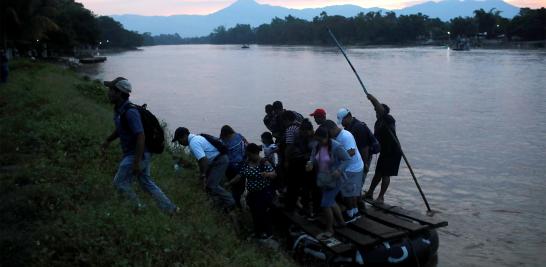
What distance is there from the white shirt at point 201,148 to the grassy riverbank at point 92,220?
2.55ft

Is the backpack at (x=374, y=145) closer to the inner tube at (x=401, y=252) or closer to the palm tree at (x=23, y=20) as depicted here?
the inner tube at (x=401, y=252)

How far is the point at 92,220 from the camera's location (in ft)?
20.1

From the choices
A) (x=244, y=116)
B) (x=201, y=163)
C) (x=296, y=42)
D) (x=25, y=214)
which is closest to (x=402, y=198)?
(x=201, y=163)

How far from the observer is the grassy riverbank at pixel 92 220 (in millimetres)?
5637

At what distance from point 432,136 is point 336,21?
152m

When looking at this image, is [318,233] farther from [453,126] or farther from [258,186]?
[453,126]

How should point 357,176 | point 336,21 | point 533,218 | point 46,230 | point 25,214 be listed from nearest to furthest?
point 46,230 → point 25,214 → point 357,176 → point 533,218 → point 336,21

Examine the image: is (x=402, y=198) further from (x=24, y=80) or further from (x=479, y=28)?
(x=479, y=28)

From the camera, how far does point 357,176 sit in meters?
7.75

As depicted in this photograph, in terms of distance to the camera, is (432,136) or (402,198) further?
(432,136)

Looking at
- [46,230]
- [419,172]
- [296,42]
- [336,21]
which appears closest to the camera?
[46,230]

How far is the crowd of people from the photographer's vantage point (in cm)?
687

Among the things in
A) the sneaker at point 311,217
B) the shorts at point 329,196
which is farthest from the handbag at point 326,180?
the sneaker at point 311,217

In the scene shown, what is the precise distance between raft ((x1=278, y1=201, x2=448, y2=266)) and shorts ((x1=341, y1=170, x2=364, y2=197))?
441mm
